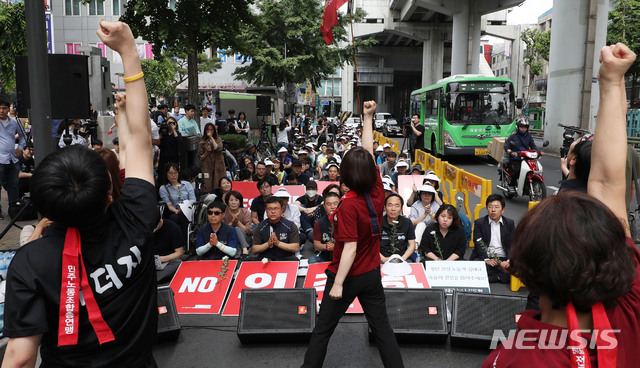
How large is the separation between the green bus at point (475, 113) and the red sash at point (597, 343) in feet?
60.8

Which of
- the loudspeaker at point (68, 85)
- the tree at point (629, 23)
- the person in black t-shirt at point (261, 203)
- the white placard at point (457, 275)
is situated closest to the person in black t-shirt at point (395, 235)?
the white placard at point (457, 275)

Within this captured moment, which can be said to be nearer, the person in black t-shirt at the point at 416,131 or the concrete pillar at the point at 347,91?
the person in black t-shirt at the point at 416,131

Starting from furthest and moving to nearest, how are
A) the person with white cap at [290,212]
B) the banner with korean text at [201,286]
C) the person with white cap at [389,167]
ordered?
the person with white cap at [389,167] < the person with white cap at [290,212] < the banner with korean text at [201,286]

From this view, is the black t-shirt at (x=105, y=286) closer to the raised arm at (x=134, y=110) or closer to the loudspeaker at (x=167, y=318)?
the raised arm at (x=134, y=110)

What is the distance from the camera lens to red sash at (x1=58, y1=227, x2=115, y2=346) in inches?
69.1

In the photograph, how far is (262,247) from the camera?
23.8 feet

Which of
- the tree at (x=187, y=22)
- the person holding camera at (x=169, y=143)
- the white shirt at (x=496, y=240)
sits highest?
the tree at (x=187, y=22)

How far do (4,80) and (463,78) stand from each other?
15498 millimetres

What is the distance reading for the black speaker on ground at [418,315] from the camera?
4.88 m

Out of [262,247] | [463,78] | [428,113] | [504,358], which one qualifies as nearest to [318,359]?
[504,358]

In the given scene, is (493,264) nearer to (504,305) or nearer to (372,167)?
(504,305)

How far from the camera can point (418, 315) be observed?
499cm

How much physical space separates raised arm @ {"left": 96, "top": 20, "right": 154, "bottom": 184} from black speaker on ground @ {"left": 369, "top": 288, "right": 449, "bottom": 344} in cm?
345

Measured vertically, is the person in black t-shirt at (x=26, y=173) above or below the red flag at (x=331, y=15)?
below
